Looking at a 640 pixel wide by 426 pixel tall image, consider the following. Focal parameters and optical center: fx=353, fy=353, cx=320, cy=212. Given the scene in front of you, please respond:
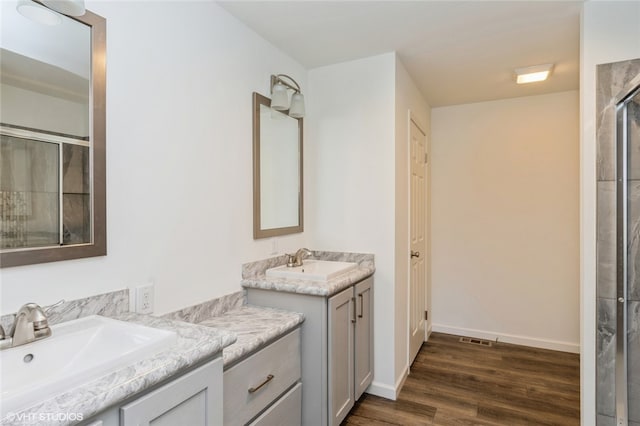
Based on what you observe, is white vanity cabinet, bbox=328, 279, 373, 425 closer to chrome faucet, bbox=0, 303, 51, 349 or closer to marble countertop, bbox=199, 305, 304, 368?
marble countertop, bbox=199, 305, 304, 368

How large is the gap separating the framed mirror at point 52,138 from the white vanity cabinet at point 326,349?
954mm

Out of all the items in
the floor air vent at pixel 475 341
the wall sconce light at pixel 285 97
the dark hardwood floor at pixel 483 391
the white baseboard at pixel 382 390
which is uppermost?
the wall sconce light at pixel 285 97

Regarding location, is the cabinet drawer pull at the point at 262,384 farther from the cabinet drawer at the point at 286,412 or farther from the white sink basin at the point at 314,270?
the white sink basin at the point at 314,270

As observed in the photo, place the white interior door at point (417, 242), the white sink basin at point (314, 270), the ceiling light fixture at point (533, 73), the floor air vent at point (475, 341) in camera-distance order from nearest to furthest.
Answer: the white sink basin at point (314, 270) < the ceiling light fixture at point (533, 73) < the white interior door at point (417, 242) < the floor air vent at point (475, 341)

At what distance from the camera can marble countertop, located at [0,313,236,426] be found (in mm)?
733

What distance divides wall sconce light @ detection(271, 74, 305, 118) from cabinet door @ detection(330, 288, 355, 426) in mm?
1157

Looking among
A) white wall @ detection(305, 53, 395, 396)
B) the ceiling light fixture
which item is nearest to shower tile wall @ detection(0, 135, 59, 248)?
white wall @ detection(305, 53, 395, 396)

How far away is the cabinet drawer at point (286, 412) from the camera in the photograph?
5.08ft

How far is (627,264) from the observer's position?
1676mm

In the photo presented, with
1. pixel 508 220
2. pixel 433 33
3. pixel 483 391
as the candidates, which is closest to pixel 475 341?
pixel 483 391

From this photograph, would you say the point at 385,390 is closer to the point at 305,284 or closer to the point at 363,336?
the point at 363,336

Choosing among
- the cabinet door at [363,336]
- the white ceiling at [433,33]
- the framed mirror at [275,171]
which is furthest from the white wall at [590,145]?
the framed mirror at [275,171]

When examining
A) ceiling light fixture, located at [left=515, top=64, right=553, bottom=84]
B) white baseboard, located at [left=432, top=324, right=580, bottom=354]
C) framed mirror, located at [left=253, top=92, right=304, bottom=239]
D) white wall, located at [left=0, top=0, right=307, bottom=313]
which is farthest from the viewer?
white baseboard, located at [left=432, top=324, right=580, bottom=354]

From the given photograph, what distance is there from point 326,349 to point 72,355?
1.11m
